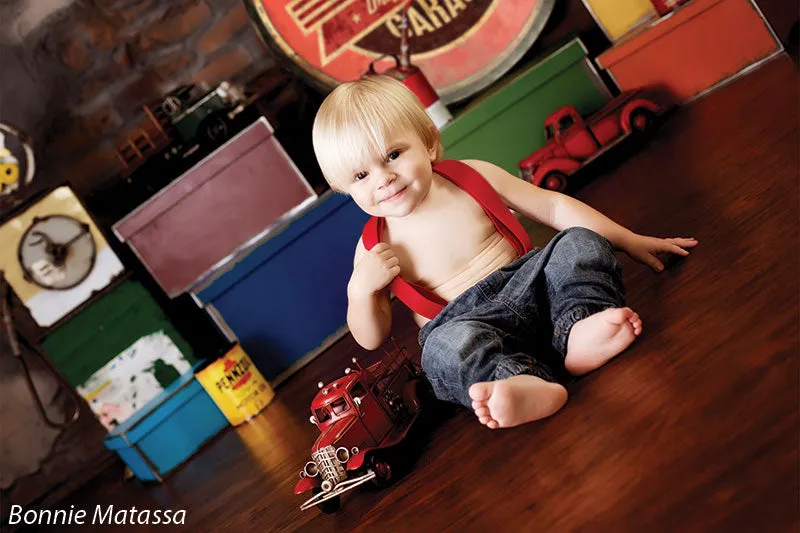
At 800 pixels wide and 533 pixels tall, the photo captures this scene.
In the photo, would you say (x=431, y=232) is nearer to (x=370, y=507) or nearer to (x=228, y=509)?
(x=370, y=507)

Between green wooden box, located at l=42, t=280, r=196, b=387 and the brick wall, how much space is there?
496 mm

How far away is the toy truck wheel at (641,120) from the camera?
63.4 inches

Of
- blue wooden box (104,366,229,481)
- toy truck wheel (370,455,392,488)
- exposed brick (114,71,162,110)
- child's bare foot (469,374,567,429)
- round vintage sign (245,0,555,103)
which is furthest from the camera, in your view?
exposed brick (114,71,162,110)

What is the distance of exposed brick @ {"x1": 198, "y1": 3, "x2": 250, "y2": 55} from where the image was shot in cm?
205

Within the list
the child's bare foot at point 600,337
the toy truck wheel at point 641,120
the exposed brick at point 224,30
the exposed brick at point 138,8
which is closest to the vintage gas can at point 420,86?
the toy truck wheel at point 641,120

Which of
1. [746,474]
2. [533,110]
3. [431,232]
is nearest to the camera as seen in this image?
[746,474]

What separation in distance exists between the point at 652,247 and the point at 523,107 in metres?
0.91

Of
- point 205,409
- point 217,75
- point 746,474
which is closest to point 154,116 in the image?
point 217,75

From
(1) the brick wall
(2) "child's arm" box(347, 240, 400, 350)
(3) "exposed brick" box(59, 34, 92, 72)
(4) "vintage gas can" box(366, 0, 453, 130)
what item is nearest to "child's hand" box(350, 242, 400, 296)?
(2) "child's arm" box(347, 240, 400, 350)

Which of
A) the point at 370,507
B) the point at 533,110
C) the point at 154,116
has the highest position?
the point at 154,116

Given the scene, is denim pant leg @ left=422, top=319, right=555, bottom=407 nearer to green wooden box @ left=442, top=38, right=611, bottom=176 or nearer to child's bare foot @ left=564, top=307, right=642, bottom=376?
child's bare foot @ left=564, top=307, right=642, bottom=376

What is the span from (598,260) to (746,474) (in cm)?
34

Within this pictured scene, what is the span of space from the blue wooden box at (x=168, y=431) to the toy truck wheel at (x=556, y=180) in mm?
899

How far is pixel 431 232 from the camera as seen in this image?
0.96 m
